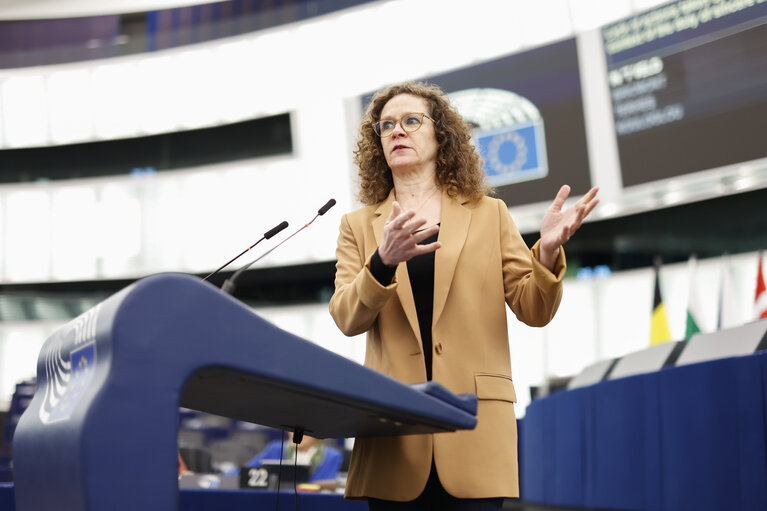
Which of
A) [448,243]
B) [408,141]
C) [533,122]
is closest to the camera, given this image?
[448,243]

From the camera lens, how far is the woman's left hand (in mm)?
1294

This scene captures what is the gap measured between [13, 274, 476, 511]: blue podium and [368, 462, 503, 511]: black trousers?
326 millimetres

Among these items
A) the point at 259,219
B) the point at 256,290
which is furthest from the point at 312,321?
the point at 259,219

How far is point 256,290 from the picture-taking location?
14.3 m

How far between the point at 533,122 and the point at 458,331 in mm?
7916

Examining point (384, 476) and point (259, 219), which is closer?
point (384, 476)

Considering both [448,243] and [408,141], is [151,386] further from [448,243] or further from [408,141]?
[408,141]

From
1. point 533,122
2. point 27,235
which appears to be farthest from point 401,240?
point 27,235

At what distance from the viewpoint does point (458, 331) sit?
1346 mm

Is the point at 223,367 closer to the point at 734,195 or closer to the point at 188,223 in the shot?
the point at 734,195

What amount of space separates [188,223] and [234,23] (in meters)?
3.69

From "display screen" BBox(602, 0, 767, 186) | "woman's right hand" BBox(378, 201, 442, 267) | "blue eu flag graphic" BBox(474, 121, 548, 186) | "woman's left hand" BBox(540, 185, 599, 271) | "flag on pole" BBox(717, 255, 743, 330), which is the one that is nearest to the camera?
"woman's right hand" BBox(378, 201, 442, 267)

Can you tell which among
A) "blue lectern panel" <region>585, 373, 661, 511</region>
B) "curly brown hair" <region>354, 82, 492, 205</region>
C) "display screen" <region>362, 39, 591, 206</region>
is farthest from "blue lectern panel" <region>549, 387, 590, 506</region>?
"curly brown hair" <region>354, 82, 492, 205</region>

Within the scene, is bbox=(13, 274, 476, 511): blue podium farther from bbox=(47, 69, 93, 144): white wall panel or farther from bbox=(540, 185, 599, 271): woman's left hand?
bbox=(47, 69, 93, 144): white wall panel
